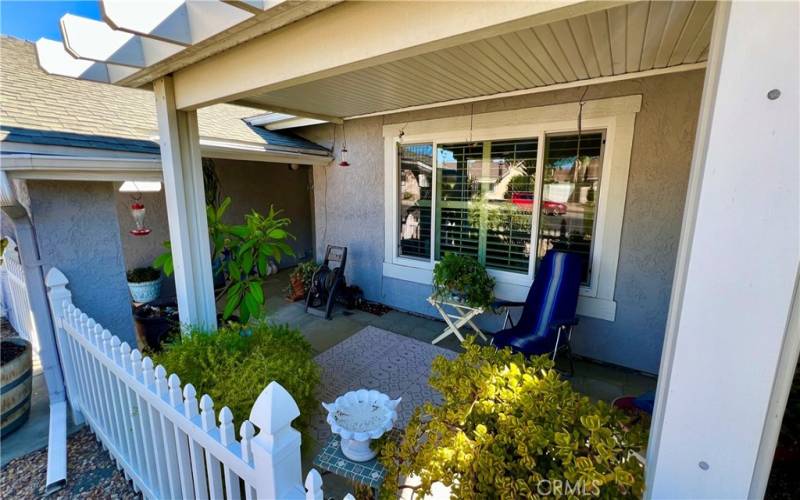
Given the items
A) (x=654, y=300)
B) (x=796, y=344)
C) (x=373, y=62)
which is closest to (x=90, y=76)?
(x=373, y=62)

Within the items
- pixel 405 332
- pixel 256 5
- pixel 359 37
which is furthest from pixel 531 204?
pixel 256 5

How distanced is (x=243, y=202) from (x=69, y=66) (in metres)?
4.64

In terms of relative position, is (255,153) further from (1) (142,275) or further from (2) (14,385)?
(2) (14,385)

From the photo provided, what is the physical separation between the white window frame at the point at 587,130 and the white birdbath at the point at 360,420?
110 inches

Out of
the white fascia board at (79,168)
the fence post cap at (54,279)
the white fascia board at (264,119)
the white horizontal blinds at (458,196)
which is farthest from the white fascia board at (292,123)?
the fence post cap at (54,279)

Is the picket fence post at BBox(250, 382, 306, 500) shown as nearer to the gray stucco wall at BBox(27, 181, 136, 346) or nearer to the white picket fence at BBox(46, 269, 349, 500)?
the white picket fence at BBox(46, 269, 349, 500)

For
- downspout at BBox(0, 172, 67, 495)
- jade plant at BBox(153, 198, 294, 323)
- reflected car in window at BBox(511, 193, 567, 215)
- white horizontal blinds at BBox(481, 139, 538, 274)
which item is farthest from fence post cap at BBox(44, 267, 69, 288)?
reflected car in window at BBox(511, 193, 567, 215)

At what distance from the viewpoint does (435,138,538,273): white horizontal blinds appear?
3959mm

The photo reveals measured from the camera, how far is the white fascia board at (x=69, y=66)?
2.42 metres

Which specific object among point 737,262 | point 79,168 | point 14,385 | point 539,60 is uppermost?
point 539,60

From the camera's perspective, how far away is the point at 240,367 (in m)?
2.10

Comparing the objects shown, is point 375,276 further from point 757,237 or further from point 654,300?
point 757,237

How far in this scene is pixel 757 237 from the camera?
90 centimetres

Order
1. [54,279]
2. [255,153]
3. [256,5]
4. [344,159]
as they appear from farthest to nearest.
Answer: [344,159], [255,153], [54,279], [256,5]
